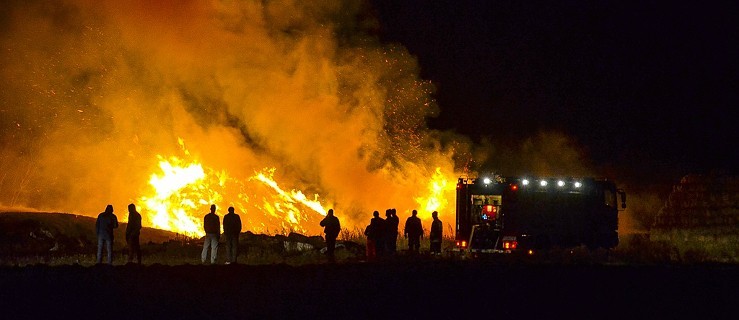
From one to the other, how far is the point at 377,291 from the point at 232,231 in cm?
738

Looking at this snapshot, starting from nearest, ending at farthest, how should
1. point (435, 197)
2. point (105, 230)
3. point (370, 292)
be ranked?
point (370, 292)
point (105, 230)
point (435, 197)

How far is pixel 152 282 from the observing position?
1600 centimetres

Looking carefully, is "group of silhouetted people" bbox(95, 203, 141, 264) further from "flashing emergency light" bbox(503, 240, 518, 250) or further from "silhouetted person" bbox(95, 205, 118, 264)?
"flashing emergency light" bbox(503, 240, 518, 250)

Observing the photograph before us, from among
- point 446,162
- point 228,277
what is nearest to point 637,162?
point 446,162

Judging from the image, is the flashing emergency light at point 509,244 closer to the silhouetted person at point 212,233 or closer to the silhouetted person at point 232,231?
the silhouetted person at point 232,231

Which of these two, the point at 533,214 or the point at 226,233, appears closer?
the point at 226,233

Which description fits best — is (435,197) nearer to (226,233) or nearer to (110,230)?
(226,233)

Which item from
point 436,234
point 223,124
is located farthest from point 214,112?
point 436,234

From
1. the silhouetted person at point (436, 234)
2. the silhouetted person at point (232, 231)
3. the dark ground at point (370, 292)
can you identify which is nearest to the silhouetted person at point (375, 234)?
the silhouetted person at point (436, 234)

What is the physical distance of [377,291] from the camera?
601 inches

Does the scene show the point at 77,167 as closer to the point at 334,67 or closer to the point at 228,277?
the point at 334,67

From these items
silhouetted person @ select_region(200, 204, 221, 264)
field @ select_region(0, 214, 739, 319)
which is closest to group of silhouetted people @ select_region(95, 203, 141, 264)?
silhouetted person @ select_region(200, 204, 221, 264)

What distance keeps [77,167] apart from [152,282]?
2420cm

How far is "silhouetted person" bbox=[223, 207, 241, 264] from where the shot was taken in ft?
71.4
